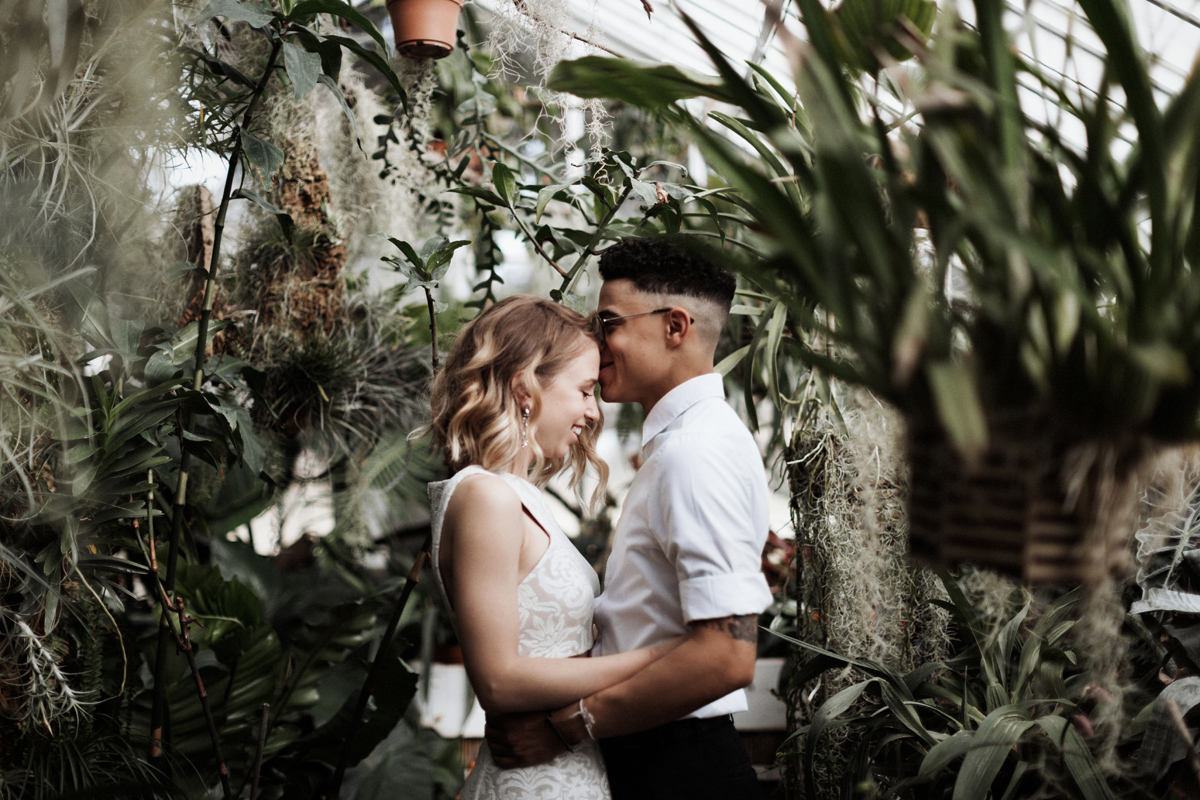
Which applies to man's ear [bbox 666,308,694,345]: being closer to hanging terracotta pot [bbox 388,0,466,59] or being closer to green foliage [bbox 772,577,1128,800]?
green foliage [bbox 772,577,1128,800]

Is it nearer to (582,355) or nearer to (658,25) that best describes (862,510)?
(582,355)

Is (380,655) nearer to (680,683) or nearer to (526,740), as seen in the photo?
(526,740)

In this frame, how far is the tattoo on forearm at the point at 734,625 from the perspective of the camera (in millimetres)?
1128

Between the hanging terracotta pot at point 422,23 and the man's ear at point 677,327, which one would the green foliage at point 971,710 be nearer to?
the man's ear at point 677,327

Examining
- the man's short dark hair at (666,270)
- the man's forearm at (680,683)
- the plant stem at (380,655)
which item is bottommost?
the plant stem at (380,655)

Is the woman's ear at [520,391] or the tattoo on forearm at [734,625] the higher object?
the woman's ear at [520,391]

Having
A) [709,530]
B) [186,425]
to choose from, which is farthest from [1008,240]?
[186,425]

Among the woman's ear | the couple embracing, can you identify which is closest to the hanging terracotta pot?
the couple embracing

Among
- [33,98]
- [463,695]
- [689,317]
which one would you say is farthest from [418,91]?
[463,695]

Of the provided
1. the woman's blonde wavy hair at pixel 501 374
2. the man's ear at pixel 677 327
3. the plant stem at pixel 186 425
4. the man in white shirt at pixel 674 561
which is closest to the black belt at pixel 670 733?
the man in white shirt at pixel 674 561

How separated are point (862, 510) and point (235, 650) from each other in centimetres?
171

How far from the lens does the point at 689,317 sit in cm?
141

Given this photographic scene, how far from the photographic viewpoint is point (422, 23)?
74.3 inches

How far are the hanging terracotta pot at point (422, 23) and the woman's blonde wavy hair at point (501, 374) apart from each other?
884 millimetres
